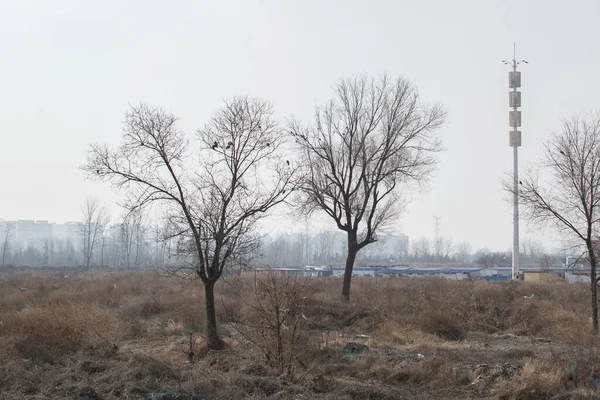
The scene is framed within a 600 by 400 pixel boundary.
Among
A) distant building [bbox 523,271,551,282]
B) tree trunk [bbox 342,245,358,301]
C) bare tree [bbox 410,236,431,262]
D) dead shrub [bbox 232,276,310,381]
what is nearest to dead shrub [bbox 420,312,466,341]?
tree trunk [bbox 342,245,358,301]

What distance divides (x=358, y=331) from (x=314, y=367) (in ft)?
30.4

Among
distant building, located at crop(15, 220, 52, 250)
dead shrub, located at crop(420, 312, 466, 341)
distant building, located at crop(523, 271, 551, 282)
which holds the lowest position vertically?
dead shrub, located at crop(420, 312, 466, 341)

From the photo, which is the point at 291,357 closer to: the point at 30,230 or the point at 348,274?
the point at 348,274

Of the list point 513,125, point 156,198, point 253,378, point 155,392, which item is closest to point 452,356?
point 253,378

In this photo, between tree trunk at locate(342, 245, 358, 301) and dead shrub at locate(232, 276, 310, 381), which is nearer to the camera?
dead shrub at locate(232, 276, 310, 381)

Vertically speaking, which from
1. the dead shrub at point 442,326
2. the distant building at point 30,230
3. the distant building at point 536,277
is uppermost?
the distant building at point 30,230

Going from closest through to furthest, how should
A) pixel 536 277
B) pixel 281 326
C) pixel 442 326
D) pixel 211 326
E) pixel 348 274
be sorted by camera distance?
1. pixel 281 326
2. pixel 211 326
3. pixel 442 326
4. pixel 348 274
5. pixel 536 277

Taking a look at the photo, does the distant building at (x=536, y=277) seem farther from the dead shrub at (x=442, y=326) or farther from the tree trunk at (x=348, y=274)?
the dead shrub at (x=442, y=326)

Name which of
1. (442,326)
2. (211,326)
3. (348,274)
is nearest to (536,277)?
(348,274)

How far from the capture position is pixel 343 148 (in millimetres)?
26547

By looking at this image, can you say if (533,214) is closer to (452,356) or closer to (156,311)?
(452,356)

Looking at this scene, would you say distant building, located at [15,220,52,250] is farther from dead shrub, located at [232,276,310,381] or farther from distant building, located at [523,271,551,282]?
dead shrub, located at [232,276,310,381]

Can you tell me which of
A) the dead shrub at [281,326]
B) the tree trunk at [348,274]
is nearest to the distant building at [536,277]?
the tree trunk at [348,274]

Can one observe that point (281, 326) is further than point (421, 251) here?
No
